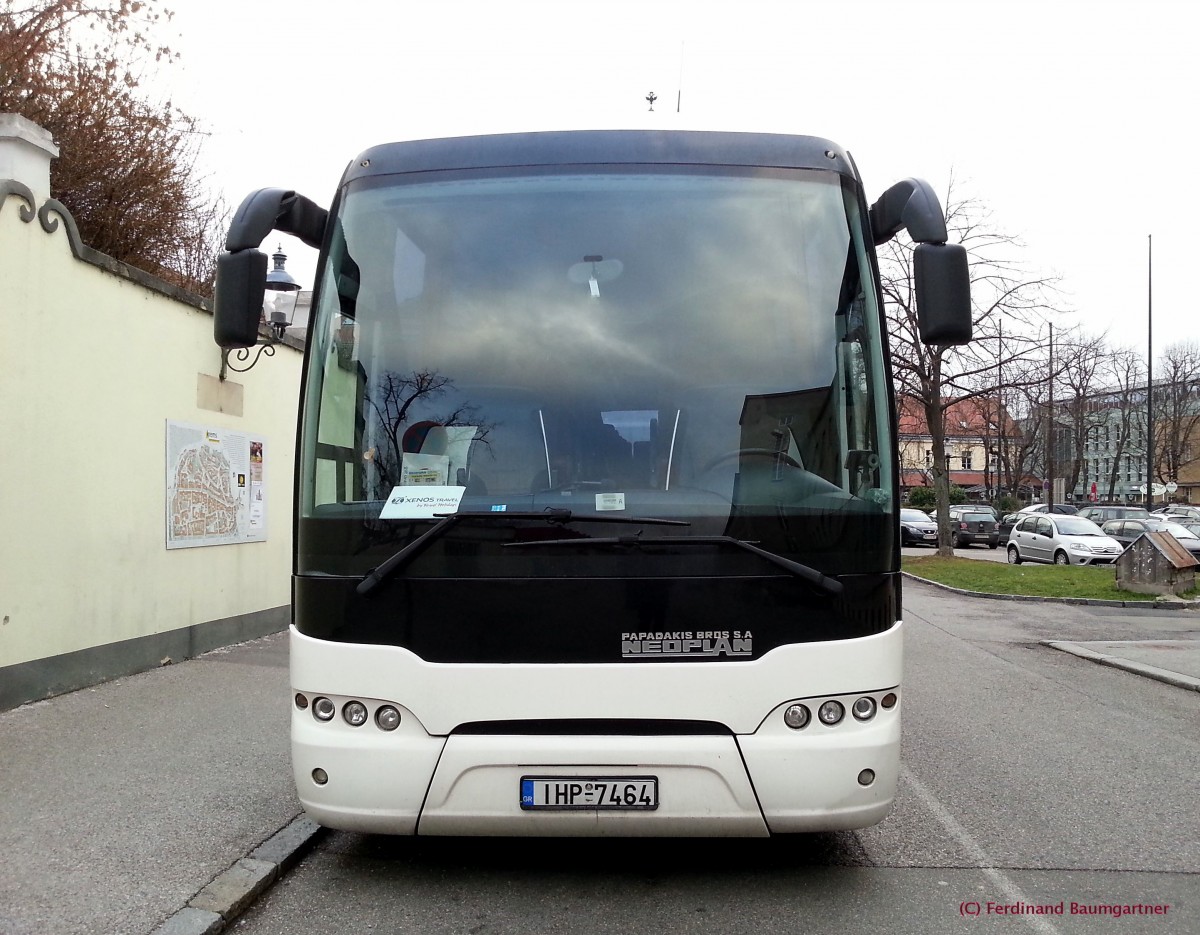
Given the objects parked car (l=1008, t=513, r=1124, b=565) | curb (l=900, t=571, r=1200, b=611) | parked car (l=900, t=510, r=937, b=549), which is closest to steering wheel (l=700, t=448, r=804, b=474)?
curb (l=900, t=571, r=1200, b=611)

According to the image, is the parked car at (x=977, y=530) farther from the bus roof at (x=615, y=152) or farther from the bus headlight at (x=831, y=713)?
the bus headlight at (x=831, y=713)

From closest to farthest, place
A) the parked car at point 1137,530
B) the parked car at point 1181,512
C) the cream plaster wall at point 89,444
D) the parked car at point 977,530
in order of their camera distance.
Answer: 1. the cream plaster wall at point 89,444
2. the parked car at point 1137,530
3. the parked car at point 977,530
4. the parked car at point 1181,512

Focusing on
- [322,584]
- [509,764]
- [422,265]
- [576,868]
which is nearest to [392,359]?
[422,265]

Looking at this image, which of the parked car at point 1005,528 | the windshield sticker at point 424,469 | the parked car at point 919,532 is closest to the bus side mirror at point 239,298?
the windshield sticker at point 424,469

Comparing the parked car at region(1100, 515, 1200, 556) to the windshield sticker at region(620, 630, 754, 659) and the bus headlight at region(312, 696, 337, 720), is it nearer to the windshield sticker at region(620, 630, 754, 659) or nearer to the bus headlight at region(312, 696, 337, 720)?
the windshield sticker at region(620, 630, 754, 659)

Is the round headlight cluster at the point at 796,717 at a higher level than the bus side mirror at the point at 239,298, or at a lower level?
lower

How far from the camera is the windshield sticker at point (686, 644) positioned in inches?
143

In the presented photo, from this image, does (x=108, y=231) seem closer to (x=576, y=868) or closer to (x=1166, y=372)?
(x=576, y=868)

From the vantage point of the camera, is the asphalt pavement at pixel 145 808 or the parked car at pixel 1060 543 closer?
the asphalt pavement at pixel 145 808

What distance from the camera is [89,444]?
7406 millimetres

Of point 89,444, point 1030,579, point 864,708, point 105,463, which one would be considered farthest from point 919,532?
point 864,708

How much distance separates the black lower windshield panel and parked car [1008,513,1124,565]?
2476 centimetres

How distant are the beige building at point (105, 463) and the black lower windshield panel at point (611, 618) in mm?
4300

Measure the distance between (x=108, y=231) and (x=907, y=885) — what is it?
11900 mm
